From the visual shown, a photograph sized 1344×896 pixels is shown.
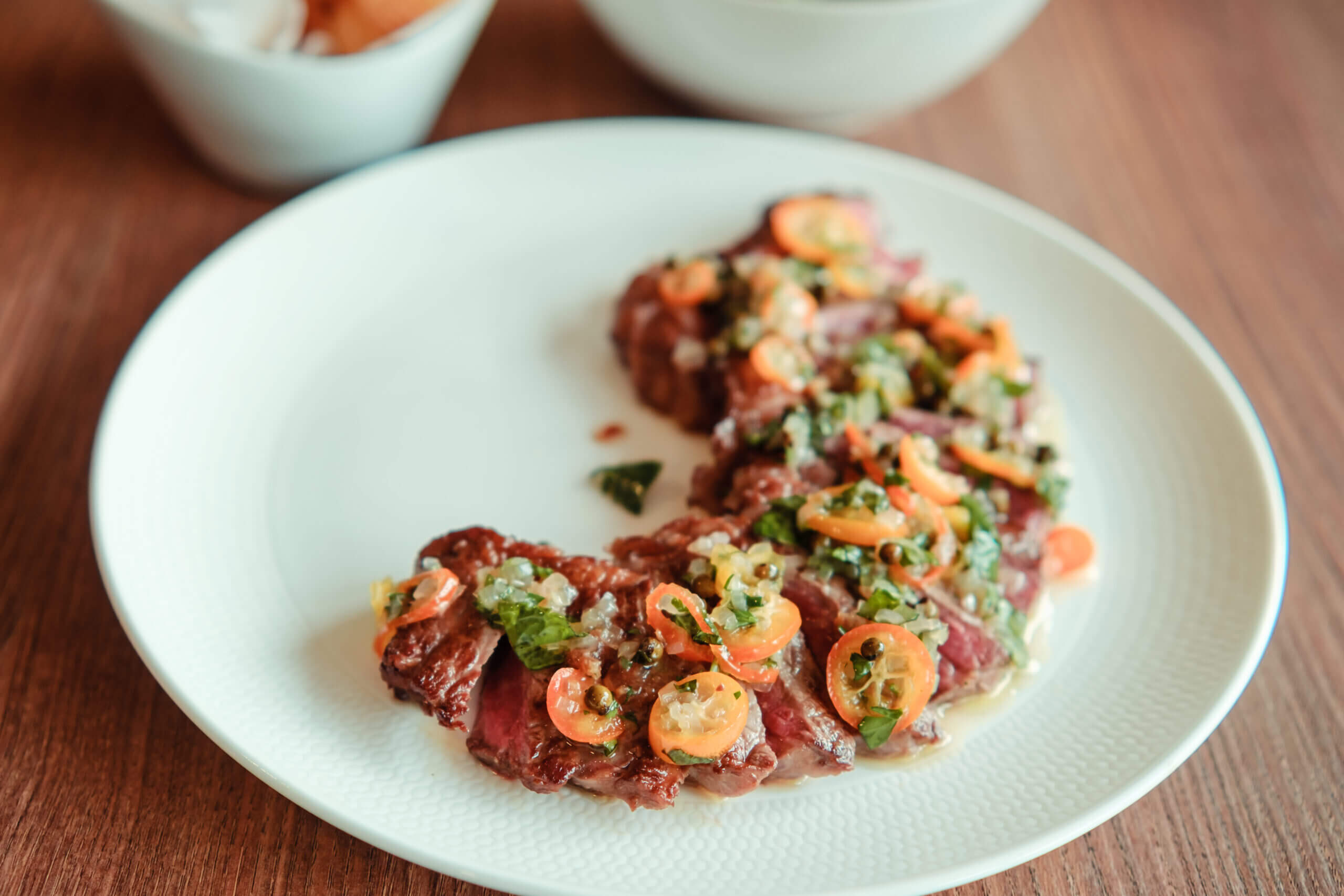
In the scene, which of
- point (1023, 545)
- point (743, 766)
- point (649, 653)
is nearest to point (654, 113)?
point (1023, 545)

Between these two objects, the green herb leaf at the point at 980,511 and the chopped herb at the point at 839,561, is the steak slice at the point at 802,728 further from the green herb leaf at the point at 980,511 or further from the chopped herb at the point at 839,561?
the green herb leaf at the point at 980,511

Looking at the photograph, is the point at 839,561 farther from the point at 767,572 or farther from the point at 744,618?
the point at 744,618

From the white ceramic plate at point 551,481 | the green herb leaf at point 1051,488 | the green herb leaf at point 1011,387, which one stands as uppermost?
the green herb leaf at point 1011,387

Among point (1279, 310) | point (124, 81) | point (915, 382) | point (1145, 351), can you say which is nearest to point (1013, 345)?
point (915, 382)

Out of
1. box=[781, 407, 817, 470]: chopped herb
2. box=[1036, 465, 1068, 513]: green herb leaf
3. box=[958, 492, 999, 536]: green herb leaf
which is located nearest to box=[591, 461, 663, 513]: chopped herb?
box=[781, 407, 817, 470]: chopped herb

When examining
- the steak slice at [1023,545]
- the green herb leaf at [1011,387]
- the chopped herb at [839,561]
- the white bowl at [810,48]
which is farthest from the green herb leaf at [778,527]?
the white bowl at [810,48]

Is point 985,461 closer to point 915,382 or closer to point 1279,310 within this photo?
point 915,382

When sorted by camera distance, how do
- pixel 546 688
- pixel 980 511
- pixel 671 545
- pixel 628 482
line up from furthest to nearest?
pixel 628 482 < pixel 980 511 < pixel 671 545 < pixel 546 688
